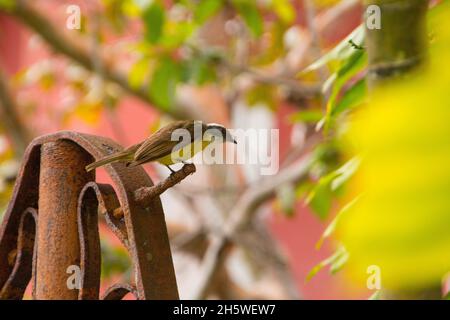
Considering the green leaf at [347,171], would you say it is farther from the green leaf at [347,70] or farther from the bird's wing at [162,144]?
the bird's wing at [162,144]

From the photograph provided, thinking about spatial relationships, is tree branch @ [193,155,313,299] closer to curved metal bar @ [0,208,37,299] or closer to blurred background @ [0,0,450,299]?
blurred background @ [0,0,450,299]

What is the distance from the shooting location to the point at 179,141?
338 mm

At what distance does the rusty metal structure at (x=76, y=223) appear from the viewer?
14.5 inches

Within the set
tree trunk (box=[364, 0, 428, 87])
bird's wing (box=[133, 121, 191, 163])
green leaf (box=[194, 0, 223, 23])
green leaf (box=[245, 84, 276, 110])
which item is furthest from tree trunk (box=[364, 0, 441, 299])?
green leaf (box=[245, 84, 276, 110])

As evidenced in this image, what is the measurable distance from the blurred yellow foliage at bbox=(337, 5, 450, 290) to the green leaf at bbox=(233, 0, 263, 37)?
3.42 ft

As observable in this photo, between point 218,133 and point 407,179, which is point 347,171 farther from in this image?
point 407,179

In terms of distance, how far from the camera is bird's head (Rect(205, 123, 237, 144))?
336mm

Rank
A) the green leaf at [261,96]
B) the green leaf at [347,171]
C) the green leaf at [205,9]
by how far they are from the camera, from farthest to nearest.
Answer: the green leaf at [261,96] < the green leaf at [205,9] < the green leaf at [347,171]

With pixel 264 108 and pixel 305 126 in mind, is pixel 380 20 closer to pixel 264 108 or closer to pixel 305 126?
pixel 305 126

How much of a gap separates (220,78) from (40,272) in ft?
4.25

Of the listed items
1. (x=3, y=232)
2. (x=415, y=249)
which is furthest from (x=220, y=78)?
(x=415, y=249)

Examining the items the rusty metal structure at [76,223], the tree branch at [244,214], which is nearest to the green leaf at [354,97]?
the rusty metal structure at [76,223]

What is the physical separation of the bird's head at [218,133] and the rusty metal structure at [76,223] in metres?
0.03
